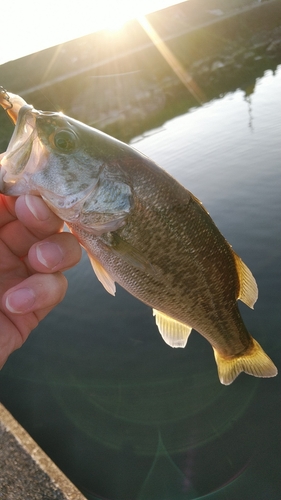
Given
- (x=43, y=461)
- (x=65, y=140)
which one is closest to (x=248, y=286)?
(x=65, y=140)

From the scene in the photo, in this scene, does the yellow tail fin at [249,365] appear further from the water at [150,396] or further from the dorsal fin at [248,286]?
the water at [150,396]

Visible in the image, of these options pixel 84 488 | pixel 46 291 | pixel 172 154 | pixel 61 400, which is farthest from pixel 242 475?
pixel 172 154

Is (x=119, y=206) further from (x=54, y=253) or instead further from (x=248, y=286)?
(x=248, y=286)

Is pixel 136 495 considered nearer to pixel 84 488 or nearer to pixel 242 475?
pixel 84 488

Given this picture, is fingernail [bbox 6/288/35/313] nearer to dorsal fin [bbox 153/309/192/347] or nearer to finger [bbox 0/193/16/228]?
finger [bbox 0/193/16/228]

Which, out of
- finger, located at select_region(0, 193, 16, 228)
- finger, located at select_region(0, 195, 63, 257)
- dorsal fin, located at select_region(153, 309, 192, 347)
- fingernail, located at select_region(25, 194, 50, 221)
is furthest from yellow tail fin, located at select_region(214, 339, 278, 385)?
finger, located at select_region(0, 193, 16, 228)

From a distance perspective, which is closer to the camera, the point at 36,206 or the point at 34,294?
the point at 36,206
